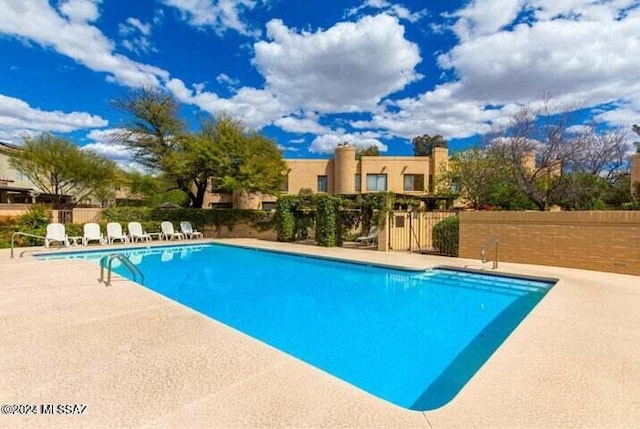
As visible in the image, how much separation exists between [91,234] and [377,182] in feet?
69.5

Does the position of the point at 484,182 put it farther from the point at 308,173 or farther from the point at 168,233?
the point at 168,233

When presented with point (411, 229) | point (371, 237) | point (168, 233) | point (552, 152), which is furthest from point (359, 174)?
point (168, 233)

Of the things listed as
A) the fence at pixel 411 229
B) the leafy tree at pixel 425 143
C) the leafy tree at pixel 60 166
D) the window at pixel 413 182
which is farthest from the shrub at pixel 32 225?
the leafy tree at pixel 425 143

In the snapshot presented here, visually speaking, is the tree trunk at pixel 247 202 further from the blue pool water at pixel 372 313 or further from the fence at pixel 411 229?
the fence at pixel 411 229

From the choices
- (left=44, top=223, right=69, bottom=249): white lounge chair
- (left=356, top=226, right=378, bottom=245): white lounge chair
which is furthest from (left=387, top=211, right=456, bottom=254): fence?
(left=44, top=223, right=69, bottom=249): white lounge chair

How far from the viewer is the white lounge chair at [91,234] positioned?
15008mm

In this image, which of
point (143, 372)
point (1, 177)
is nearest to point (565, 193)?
point (143, 372)

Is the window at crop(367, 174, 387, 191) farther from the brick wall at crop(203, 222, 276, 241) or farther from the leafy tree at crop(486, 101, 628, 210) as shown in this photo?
the leafy tree at crop(486, 101, 628, 210)

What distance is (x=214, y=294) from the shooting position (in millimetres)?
8109

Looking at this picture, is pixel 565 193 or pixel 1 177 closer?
pixel 565 193

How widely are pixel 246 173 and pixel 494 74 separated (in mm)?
16731

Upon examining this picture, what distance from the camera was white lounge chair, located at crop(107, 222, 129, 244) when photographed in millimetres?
15742

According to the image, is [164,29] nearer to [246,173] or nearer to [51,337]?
[246,173]

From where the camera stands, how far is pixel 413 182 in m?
29.7
